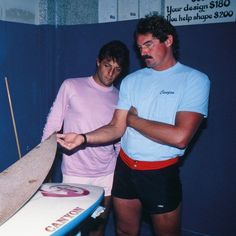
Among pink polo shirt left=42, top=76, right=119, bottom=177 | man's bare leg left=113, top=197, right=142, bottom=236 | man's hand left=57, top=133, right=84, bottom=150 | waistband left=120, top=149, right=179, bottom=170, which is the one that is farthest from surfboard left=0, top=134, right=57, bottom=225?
man's bare leg left=113, top=197, right=142, bottom=236

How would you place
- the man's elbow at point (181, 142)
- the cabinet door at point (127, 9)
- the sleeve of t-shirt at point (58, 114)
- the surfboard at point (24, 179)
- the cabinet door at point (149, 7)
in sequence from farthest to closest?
the cabinet door at point (127, 9), the cabinet door at point (149, 7), the sleeve of t-shirt at point (58, 114), the man's elbow at point (181, 142), the surfboard at point (24, 179)

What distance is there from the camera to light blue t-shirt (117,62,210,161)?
195 centimetres

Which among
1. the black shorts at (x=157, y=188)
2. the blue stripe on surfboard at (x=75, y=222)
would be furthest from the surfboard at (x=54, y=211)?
the black shorts at (x=157, y=188)

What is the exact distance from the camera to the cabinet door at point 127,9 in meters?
3.01

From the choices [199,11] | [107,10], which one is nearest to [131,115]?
[199,11]

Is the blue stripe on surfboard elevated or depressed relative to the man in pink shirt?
depressed

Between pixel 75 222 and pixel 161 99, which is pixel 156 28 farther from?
pixel 75 222

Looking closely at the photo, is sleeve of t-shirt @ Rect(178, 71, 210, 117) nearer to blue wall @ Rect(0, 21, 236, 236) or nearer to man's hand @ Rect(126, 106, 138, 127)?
man's hand @ Rect(126, 106, 138, 127)

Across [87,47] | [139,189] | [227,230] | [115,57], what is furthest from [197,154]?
[87,47]

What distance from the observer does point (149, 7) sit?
9.57 ft

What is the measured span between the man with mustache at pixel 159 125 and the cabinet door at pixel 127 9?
96 centimetres

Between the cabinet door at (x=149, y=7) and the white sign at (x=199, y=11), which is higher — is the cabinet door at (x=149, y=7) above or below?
above

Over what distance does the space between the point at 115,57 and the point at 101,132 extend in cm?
52

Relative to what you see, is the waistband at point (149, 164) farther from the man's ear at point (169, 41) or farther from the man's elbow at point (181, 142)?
the man's ear at point (169, 41)
